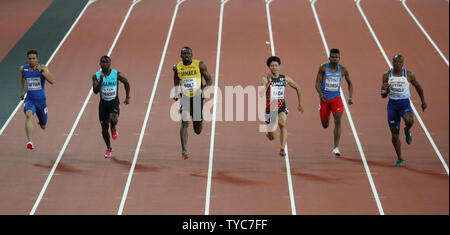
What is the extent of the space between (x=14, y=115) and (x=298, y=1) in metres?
9.54

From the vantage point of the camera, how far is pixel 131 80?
1421 centimetres

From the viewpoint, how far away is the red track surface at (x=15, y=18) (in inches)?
659

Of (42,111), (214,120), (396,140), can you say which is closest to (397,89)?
(396,140)

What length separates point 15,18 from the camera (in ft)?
60.4

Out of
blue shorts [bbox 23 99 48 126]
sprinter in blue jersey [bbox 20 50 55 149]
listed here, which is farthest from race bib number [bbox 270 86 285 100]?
blue shorts [bbox 23 99 48 126]

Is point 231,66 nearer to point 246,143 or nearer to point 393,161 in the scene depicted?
point 246,143

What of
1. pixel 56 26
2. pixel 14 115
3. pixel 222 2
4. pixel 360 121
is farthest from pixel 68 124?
pixel 222 2

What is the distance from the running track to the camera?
916 centimetres

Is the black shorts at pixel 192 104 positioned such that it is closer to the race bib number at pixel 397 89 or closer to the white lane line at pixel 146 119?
the white lane line at pixel 146 119

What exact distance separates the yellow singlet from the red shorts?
1984mm

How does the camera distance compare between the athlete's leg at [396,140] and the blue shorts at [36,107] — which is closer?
the athlete's leg at [396,140]

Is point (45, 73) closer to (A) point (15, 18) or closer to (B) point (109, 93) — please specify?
(B) point (109, 93)

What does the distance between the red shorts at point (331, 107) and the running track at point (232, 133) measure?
0.64 metres

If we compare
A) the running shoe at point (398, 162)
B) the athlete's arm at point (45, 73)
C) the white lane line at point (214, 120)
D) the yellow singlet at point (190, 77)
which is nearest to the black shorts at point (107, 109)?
the athlete's arm at point (45, 73)
